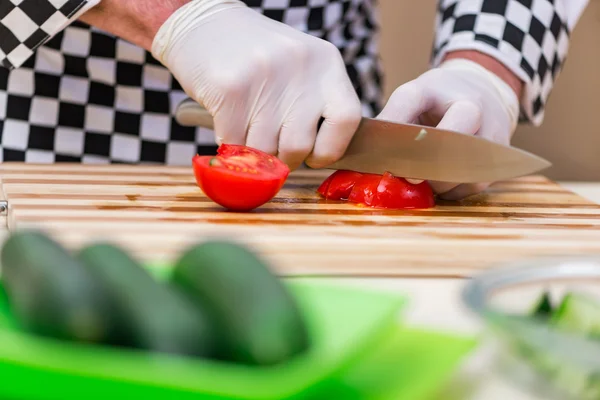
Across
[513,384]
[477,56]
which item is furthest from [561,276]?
[477,56]

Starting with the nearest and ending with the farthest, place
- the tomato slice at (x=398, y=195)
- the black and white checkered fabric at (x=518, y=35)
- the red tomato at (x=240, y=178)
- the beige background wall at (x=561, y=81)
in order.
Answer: the red tomato at (x=240, y=178), the tomato slice at (x=398, y=195), the black and white checkered fabric at (x=518, y=35), the beige background wall at (x=561, y=81)

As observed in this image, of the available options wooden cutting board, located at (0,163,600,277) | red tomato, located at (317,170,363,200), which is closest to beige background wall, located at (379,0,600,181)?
wooden cutting board, located at (0,163,600,277)

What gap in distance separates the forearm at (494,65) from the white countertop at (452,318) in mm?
842

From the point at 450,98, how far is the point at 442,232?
398 millimetres

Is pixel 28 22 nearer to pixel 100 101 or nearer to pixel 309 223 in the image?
pixel 100 101

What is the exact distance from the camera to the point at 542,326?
452 millimetres

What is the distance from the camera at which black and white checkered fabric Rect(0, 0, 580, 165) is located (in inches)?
63.3

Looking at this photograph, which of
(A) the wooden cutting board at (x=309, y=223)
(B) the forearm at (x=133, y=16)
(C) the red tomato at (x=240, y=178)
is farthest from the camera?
(B) the forearm at (x=133, y=16)

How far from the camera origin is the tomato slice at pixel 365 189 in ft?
4.15

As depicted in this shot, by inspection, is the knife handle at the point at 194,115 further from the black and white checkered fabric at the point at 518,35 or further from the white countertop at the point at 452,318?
the white countertop at the point at 452,318

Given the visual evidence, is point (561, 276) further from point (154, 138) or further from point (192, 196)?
point (154, 138)

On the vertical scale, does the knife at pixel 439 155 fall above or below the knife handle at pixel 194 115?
above

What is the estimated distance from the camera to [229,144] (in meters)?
1.31

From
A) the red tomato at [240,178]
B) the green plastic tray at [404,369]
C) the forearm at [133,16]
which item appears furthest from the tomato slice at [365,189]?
the green plastic tray at [404,369]
